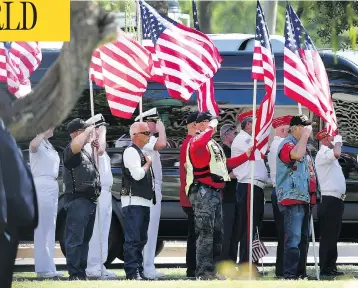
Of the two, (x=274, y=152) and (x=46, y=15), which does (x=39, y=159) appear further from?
(x=46, y=15)

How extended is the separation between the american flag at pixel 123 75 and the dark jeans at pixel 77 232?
66.3 inches

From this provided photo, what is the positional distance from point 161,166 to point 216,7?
108 inches

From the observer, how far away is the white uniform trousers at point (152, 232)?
16034 mm

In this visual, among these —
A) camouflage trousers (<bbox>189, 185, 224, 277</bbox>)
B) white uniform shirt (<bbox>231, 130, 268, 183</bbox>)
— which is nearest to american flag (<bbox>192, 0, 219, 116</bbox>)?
white uniform shirt (<bbox>231, 130, 268, 183</bbox>)

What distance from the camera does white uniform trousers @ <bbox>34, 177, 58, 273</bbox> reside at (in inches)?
611

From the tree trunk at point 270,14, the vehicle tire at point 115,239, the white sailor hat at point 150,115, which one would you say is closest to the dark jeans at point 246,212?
the white sailor hat at point 150,115

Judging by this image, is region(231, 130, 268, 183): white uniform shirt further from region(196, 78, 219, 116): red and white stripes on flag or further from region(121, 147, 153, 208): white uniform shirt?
region(121, 147, 153, 208): white uniform shirt

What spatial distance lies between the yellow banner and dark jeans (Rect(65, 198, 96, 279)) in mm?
2774

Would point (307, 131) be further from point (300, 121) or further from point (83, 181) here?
point (83, 181)

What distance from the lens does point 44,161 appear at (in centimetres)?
1541

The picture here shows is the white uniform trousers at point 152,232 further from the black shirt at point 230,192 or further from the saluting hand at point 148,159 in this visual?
the saluting hand at point 148,159

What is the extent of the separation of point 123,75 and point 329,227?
3186 mm

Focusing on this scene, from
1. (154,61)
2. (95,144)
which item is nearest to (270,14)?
(154,61)

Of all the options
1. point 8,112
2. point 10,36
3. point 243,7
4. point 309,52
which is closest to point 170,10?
point 243,7
